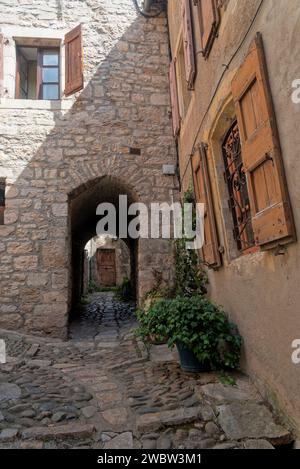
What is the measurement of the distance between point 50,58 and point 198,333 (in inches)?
221

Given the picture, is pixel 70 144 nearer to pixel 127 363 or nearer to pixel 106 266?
pixel 127 363

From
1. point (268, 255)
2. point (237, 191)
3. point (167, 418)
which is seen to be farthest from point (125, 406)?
point (237, 191)

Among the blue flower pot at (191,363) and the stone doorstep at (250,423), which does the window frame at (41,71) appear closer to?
the blue flower pot at (191,363)

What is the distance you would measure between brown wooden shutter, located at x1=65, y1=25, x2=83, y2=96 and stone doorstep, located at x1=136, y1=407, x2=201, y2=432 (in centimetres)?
525

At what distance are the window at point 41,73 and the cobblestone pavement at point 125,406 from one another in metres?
4.43

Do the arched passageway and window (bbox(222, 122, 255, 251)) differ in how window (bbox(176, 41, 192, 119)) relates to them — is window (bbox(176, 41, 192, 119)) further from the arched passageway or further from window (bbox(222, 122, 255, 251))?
window (bbox(222, 122, 255, 251))

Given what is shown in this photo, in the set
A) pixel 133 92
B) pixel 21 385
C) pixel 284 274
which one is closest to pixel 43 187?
pixel 133 92

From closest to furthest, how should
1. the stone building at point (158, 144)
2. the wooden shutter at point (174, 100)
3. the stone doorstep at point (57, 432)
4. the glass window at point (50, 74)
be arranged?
the stone building at point (158, 144) < the stone doorstep at point (57, 432) < the wooden shutter at point (174, 100) < the glass window at point (50, 74)

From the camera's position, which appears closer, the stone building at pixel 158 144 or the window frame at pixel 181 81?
the stone building at pixel 158 144

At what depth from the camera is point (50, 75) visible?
6160 mm

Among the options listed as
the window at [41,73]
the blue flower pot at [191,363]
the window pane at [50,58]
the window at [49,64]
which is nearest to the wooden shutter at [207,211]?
the blue flower pot at [191,363]

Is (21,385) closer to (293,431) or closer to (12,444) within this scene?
(12,444)

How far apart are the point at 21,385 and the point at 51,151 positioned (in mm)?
3738

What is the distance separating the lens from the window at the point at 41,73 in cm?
607
